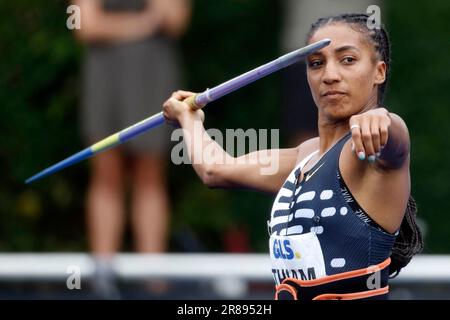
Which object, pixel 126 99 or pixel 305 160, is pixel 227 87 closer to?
pixel 305 160

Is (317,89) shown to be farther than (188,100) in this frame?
No

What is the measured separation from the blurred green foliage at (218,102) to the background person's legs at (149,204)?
4.94 ft

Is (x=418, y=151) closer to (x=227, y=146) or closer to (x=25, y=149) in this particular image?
(x=227, y=146)

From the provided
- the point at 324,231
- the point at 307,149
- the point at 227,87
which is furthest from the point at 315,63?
the point at 324,231

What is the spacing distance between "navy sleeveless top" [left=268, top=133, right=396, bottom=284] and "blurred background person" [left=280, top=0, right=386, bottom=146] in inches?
145

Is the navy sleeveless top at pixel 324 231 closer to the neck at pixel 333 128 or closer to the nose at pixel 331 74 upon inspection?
the neck at pixel 333 128

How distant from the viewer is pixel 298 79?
8.00 m

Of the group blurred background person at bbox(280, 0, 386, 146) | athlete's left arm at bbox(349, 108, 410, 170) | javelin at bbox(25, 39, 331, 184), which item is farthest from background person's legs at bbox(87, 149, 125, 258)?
athlete's left arm at bbox(349, 108, 410, 170)

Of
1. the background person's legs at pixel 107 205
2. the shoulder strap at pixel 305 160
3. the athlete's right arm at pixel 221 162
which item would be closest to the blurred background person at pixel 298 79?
the background person's legs at pixel 107 205

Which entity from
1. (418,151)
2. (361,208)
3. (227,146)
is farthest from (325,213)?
(418,151)

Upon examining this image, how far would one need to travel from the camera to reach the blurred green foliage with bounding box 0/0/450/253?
8820 millimetres

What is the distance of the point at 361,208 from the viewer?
3.84 m

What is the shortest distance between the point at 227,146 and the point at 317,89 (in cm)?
403

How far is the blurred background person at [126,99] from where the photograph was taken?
731cm
